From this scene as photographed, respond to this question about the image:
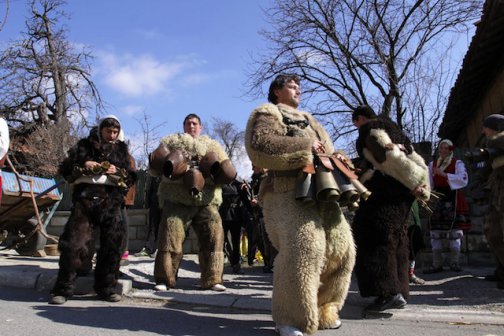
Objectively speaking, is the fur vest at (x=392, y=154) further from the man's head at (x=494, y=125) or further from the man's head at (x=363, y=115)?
the man's head at (x=494, y=125)

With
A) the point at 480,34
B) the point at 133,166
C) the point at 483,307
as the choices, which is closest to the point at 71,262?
the point at 133,166

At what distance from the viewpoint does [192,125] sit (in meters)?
5.34

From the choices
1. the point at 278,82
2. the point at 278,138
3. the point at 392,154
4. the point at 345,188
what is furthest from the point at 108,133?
the point at 392,154

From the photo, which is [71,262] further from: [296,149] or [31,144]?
[31,144]

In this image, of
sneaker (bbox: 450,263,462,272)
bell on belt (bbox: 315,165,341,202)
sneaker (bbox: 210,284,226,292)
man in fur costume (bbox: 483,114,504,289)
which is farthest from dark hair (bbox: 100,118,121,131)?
sneaker (bbox: 450,263,462,272)

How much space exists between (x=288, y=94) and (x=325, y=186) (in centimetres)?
91

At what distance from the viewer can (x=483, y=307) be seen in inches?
157

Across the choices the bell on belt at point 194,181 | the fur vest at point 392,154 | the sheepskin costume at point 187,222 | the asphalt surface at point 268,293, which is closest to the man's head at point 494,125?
the fur vest at point 392,154

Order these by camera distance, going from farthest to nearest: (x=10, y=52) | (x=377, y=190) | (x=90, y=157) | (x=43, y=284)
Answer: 1. (x=10, y=52)
2. (x=43, y=284)
3. (x=90, y=157)
4. (x=377, y=190)

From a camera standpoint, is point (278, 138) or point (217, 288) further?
point (217, 288)

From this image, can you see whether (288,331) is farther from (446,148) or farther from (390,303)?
(446,148)

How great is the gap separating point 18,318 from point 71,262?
0.75m

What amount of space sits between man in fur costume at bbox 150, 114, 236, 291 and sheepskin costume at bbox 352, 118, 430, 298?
167 centimetres

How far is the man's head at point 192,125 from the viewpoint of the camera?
5340 millimetres
